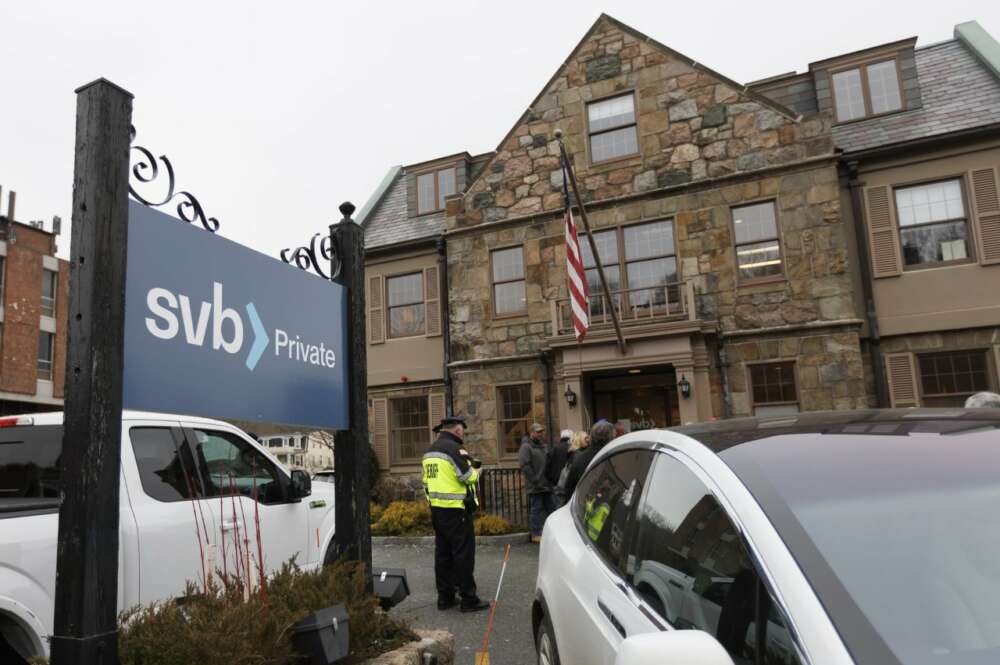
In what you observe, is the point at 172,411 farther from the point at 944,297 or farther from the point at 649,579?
the point at 944,297

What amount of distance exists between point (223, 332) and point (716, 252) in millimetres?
12581

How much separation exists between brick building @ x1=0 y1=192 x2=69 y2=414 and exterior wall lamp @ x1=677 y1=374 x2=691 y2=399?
31.7 metres

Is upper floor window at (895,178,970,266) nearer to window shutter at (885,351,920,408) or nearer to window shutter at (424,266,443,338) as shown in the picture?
window shutter at (885,351,920,408)

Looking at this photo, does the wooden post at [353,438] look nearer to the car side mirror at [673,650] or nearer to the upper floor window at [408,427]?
the car side mirror at [673,650]

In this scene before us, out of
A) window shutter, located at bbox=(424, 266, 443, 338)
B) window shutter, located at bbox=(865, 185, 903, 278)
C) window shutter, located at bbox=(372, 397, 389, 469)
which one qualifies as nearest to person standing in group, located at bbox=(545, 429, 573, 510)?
window shutter, located at bbox=(424, 266, 443, 338)

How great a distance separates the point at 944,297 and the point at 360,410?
1302 centimetres

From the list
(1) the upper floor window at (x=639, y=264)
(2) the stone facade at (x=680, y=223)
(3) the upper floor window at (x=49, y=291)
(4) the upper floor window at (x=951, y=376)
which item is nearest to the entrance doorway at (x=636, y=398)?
(2) the stone facade at (x=680, y=223)

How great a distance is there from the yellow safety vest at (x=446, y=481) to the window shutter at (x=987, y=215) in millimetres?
11531

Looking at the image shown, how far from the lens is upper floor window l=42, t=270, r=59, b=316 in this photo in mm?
35469

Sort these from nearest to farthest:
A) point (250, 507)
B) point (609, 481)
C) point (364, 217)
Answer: point (609, 481) < point (250, 507) < point (364, 217)

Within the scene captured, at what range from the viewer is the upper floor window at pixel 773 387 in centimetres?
1352

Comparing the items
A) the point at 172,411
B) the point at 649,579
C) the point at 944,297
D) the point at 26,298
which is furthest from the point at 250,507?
the point at 26,298

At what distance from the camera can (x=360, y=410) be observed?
4156 millimetres

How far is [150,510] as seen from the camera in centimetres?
457
